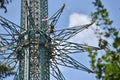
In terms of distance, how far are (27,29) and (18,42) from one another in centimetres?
147

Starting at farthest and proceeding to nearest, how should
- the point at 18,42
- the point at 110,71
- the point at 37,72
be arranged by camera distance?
the point at 18,42 → the point at 37,72 → the point at 110,71

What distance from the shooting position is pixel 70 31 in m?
35.2

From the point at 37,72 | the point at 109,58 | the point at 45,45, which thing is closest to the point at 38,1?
the point at 45,45

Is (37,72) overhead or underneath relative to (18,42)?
underneath

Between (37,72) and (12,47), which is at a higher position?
(12,47)

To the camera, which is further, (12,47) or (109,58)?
(12,47)

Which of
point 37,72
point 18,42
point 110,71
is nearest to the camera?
point 110,71

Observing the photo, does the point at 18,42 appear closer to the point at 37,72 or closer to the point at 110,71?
the point at 37,72

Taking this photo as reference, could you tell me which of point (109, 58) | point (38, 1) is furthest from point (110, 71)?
point (38, 1)

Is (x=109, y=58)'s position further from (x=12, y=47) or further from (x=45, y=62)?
(x=12, y=47)

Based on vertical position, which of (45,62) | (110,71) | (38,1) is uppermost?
(38,1)

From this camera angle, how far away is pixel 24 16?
1324 inches

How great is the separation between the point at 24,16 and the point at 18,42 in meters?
2.31

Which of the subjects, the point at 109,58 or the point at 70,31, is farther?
the point at 70,31
